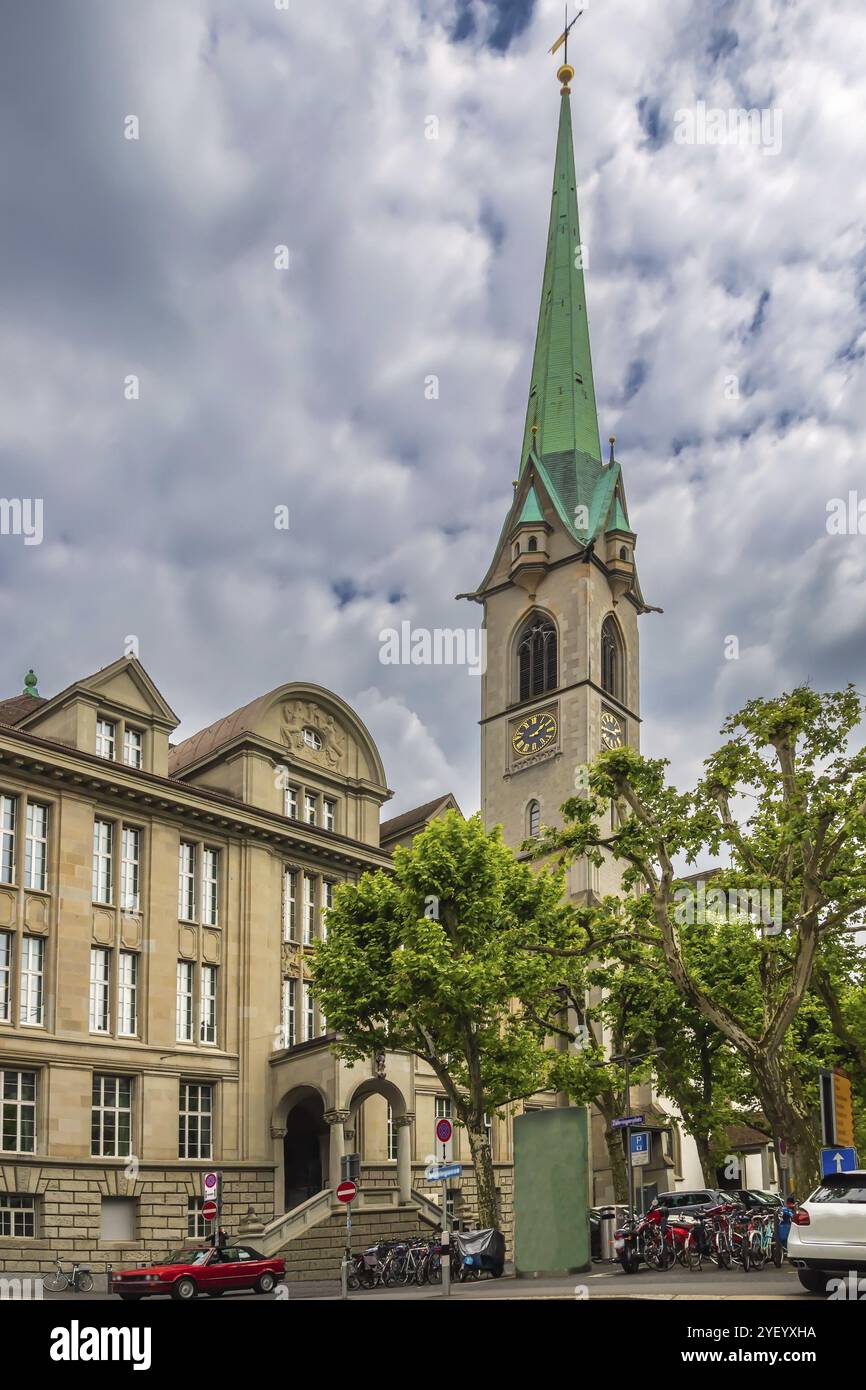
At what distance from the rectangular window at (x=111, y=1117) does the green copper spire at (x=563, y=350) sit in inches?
2308

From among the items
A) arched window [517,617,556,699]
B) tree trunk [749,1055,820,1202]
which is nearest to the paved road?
tree trunk [749,1055,820,1202]

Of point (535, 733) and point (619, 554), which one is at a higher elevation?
point (619, 554)

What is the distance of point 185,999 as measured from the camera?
4606 cm

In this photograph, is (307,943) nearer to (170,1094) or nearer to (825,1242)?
(170,1094)

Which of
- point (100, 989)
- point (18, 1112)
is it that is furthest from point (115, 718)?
point (18, 1112)

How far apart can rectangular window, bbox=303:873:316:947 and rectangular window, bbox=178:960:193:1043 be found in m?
5.61

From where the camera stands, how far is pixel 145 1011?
44.2 m

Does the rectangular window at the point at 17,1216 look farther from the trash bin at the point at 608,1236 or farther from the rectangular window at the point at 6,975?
the trash bin at the point at 608,1236

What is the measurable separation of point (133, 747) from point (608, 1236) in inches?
844

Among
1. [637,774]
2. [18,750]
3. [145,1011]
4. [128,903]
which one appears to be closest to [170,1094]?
[145,1011]

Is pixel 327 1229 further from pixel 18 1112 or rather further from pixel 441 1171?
pixel 441 1171

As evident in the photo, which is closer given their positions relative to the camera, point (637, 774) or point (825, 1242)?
point (825, 1242)

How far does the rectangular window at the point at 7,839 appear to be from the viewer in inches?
1610
